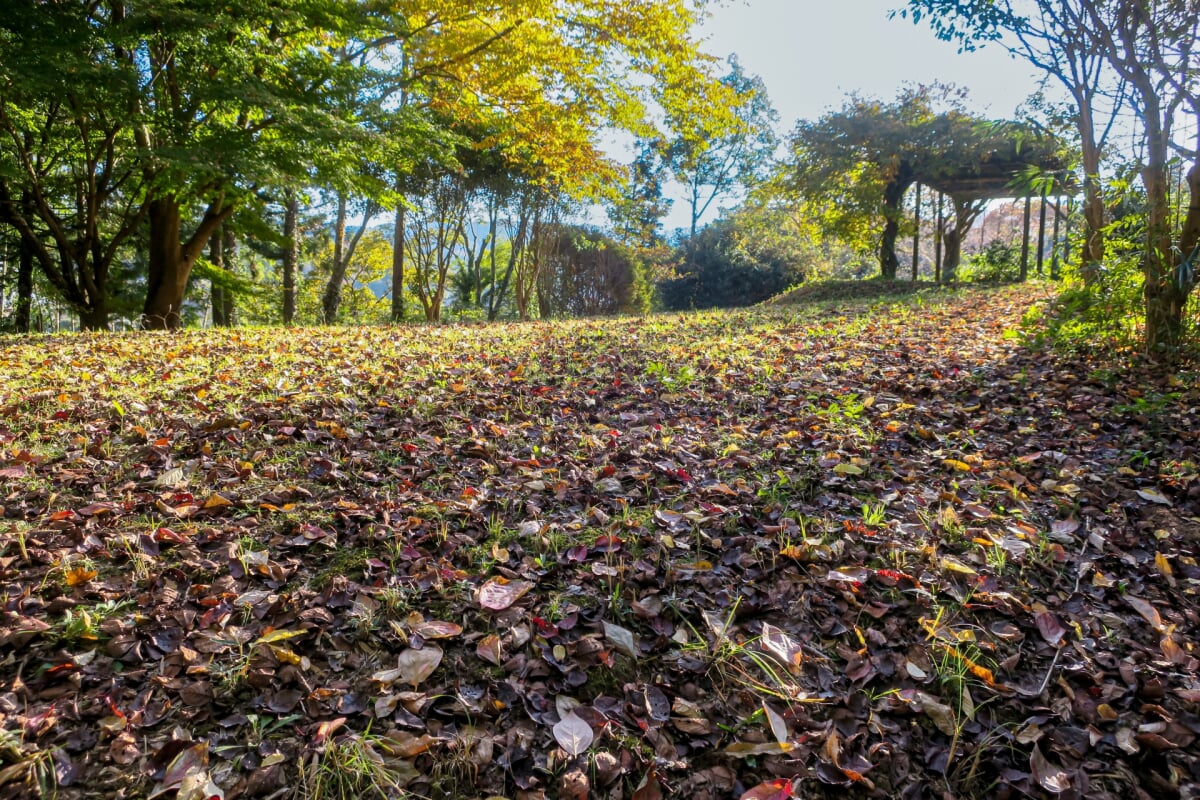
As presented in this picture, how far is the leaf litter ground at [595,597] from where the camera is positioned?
3.46 ft

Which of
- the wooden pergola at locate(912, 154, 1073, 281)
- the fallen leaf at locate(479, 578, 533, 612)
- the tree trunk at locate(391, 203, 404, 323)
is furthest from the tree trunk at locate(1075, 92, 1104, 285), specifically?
the tree trunk at locate(391, 203, 404, 323)

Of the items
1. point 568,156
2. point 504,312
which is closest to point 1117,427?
point 568,156

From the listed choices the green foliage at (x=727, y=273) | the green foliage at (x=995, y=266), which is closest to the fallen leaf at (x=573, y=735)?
the green foliage at (x=995, y=266)

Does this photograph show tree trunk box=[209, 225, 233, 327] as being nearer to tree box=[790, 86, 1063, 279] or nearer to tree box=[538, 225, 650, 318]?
tree box=[538, 225, 650, 318]

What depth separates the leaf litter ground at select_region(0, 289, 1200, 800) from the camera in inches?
41.5

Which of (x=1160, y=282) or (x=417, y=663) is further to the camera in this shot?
(x=1160, y=282)

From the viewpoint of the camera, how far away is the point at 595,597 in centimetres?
149

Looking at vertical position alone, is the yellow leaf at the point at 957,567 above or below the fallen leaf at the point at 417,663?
above

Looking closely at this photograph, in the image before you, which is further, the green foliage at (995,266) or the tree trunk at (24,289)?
the tree trunk at (24,289)

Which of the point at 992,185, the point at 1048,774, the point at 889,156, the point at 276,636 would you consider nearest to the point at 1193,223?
the point at 1048,774

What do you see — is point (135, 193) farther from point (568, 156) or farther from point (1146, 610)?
point (1146, 610)

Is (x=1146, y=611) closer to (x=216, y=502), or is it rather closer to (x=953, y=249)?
(x=216, y=502)

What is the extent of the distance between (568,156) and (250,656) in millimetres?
8454

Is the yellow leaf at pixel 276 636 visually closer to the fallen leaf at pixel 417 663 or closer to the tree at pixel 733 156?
the fallen leaf at pixel 417 663
